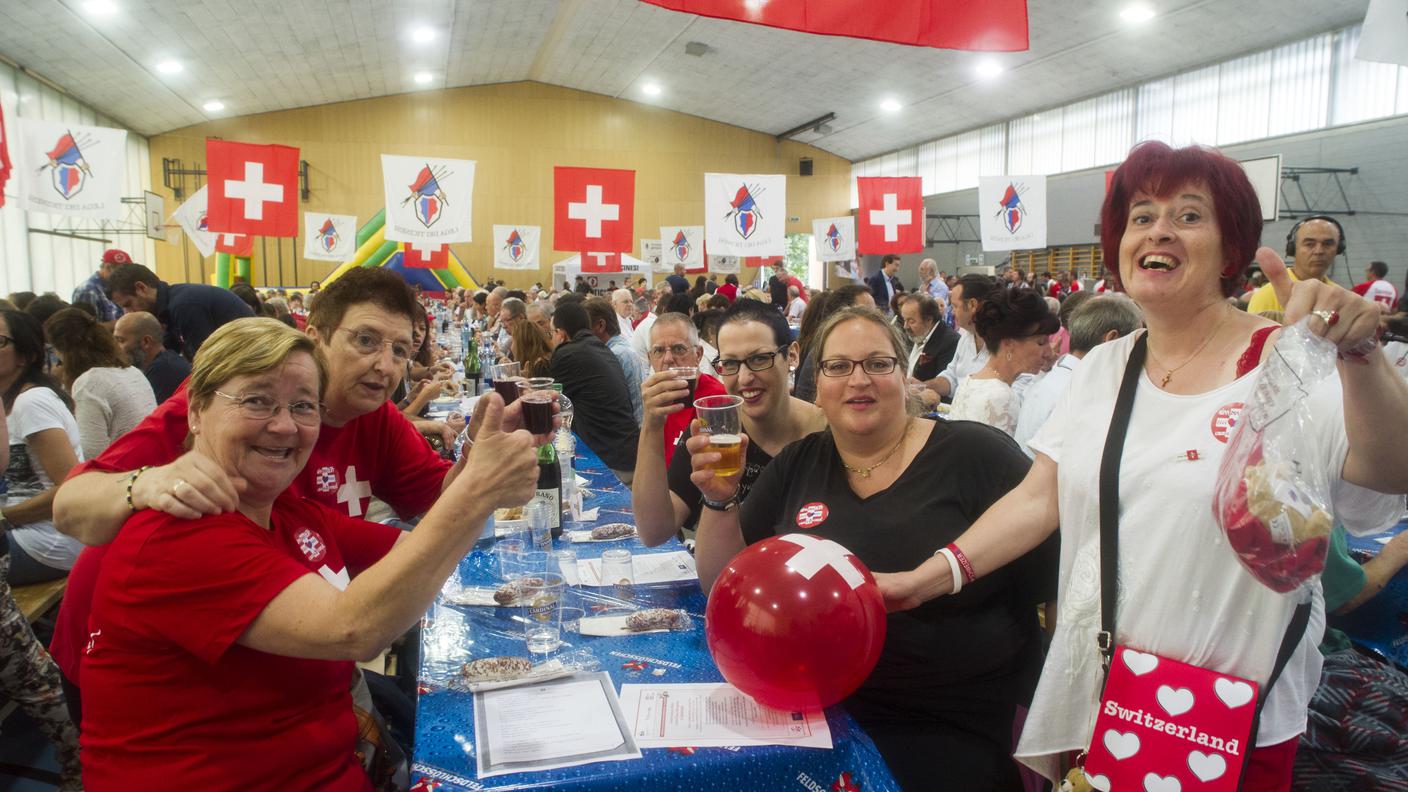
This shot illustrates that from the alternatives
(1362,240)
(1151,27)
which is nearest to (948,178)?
(1151,27)

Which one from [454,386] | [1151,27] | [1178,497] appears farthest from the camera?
[1151,27]

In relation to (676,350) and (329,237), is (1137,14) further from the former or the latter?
(329,237)

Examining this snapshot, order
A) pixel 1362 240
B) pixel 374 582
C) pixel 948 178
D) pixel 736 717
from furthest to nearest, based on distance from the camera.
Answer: pixel 948 178
pixel 1362 240
pixel 736 717
pixel 374 582

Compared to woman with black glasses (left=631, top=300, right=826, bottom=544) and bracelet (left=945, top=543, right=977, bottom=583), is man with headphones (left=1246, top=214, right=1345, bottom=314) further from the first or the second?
bracelet (left=945, top=543, right=977, bottom=583)

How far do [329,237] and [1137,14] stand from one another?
14.0m

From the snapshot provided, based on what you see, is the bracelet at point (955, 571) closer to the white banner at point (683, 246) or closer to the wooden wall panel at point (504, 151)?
the white banner at point (683, 246)

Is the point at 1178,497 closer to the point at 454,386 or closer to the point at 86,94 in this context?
the point at 454,386

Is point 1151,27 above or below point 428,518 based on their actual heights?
Result: above

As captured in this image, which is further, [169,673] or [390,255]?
[390,255]

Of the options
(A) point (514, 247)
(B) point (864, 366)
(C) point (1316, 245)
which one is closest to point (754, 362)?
(B) point (864, 366)

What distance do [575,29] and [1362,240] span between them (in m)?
15.1

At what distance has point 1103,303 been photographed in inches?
143

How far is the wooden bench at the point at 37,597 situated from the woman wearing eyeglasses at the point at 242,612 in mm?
2027

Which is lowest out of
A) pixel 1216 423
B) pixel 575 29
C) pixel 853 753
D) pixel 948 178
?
pixel 853 753
